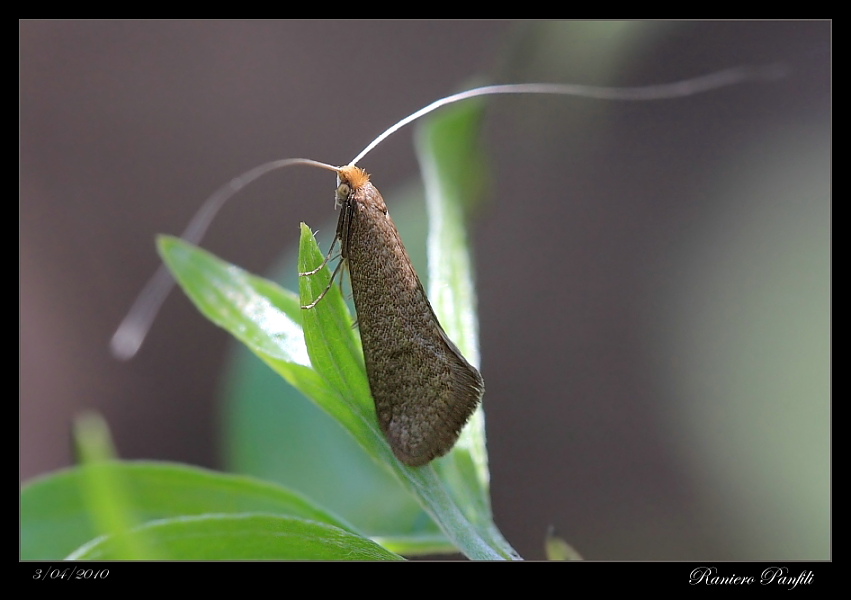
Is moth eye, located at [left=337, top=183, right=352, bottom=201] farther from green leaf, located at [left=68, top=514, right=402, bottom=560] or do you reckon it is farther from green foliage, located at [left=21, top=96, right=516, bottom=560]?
green leaf, located at [left=68, top=514, right=402, bottom=560]

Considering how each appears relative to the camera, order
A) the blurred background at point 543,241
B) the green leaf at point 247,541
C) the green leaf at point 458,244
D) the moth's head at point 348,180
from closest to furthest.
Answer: the green leaf at point 247,541 → the green leaf at point 458,244 → the moth's head at point 348,180 → the blurred background at point 543,241

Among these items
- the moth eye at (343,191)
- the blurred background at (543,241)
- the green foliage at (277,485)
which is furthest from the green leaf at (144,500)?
the blurred background at (543,241)

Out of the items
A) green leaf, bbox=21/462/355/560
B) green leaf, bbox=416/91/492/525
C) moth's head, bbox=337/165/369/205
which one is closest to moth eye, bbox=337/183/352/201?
moth's head, bbox=337/165/369/205

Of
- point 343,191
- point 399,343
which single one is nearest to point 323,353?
point 399,343

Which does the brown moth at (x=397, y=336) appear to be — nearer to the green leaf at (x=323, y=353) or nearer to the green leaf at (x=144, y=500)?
the green leaf at (x=323, y=353)

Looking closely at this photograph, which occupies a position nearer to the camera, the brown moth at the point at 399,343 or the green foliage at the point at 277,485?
the green foliage at the point at 277,485

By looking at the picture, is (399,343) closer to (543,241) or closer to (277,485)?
(277,485)

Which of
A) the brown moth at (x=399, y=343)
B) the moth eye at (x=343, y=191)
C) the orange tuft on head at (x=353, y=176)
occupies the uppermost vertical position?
the orange tuft on head at (x=353, y=176)
